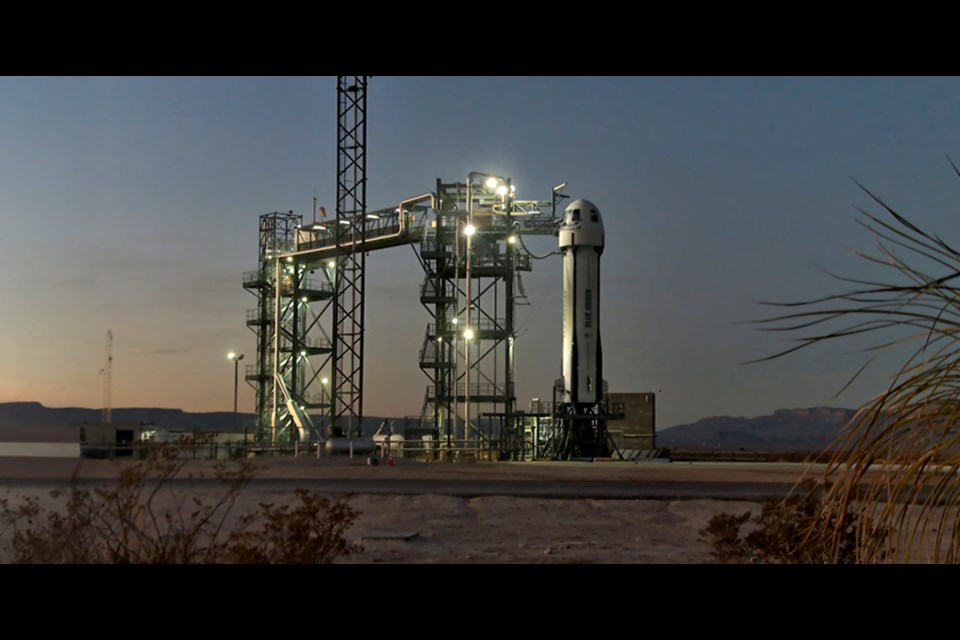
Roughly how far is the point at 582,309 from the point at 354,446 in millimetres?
11381

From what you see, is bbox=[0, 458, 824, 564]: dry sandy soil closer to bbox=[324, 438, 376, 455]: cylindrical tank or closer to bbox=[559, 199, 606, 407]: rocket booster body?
Answer: bbox=[324, 438, 376, 455]: cylindrical tank

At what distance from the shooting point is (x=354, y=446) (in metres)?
30.9

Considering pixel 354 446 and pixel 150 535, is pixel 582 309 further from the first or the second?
pixel 150 535

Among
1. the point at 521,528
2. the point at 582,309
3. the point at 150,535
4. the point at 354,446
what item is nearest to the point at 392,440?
the point at 354,446

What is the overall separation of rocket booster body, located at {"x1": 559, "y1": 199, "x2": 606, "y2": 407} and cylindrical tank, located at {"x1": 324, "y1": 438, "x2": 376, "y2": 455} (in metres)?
9.28

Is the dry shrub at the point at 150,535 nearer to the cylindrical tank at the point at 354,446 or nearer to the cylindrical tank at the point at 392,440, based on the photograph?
the cylindrical tank at the point at 354,446

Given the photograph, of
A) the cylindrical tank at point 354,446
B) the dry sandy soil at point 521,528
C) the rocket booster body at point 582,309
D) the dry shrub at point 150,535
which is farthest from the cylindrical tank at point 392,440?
the dry shrub at point 150,535

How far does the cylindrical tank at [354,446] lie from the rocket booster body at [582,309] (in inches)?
365

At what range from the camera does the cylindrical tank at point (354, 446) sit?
31.0 meters

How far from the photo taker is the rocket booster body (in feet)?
120

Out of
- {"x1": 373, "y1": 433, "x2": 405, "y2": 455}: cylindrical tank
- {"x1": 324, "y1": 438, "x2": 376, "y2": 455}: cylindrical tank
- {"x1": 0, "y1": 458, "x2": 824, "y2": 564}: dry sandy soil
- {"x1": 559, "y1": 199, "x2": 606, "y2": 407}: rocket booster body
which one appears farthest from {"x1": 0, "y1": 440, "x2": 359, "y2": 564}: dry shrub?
{"x1": 559, "y1": 199, "x2": 606, "y2": 407}: rocket booster body
